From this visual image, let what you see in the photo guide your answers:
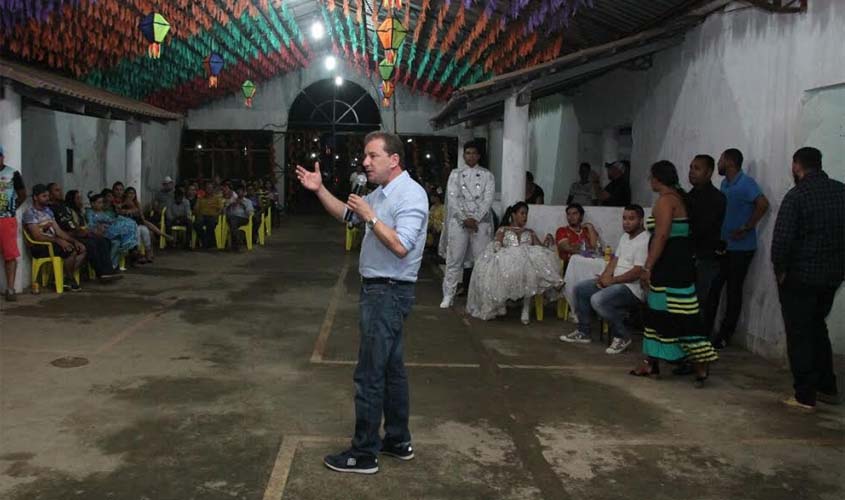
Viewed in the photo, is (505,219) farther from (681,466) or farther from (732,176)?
(681,466)

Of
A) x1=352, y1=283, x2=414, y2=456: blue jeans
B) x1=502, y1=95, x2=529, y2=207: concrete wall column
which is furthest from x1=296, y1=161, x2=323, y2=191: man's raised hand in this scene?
x1=502, y1=95, x2=529, y2=207: concrete wall column

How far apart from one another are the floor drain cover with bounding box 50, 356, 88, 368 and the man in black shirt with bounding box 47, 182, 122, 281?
3.76 meters

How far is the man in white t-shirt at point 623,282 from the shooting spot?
5930 millimetres

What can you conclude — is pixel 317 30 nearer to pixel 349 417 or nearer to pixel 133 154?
pixel 133 154

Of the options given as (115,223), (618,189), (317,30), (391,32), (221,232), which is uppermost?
(317,30)

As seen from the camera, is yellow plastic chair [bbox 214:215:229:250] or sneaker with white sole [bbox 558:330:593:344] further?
yellow plastic chair [bbox 214:215:229:250]

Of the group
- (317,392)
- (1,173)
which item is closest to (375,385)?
(317,392)

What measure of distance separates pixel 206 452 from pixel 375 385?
969 millimetres

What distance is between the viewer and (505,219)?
809cm

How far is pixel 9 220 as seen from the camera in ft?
25.6

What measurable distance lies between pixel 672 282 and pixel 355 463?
105 inches

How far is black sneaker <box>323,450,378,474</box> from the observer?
3570mm

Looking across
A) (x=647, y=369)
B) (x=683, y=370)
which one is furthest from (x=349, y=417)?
(x=683, y=370)

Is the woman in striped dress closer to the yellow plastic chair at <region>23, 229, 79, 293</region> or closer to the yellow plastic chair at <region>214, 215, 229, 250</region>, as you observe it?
the yellow plastic chair at <region>23, 229, 79, 293</region>
